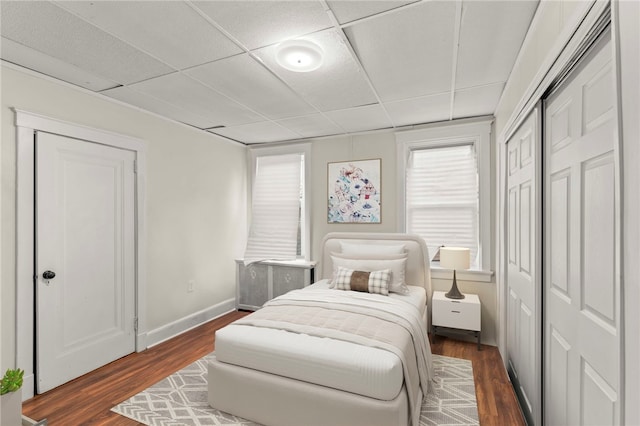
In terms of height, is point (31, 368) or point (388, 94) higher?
point (388, 94)

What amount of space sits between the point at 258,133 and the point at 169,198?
142 centimetres

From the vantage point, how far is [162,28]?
179cm

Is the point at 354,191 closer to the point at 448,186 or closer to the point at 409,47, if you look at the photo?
the point at 448,186

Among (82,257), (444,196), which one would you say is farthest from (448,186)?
(82,257)

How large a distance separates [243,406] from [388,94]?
282 centimetres

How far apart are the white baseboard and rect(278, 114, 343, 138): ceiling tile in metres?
2.68

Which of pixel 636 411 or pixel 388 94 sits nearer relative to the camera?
pixel 636 411

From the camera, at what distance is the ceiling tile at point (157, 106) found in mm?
A: 2738

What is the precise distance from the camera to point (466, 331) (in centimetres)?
336

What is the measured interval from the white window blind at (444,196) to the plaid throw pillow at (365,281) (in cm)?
98

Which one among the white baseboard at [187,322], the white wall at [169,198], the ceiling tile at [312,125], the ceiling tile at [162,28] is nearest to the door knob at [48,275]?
the white wall at [169,198]

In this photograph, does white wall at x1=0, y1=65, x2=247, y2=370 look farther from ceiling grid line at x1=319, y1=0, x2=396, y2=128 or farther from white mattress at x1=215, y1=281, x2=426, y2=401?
ceiling grid line at x1=319, y1=0, x2=396, y2=128

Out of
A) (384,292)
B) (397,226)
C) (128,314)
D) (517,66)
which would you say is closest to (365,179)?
(397,226)

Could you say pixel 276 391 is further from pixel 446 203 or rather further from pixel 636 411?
pixel 446 203
